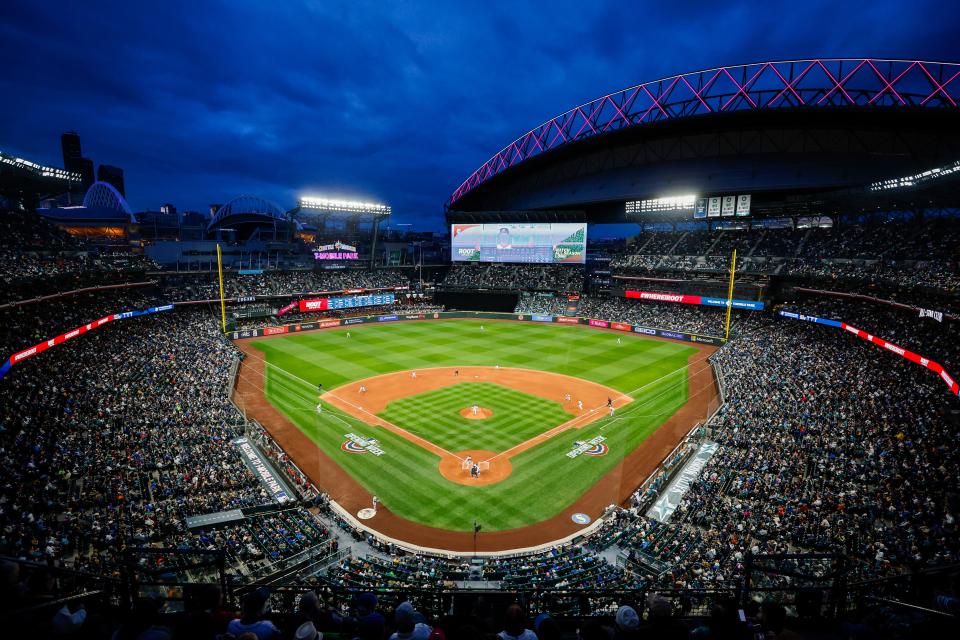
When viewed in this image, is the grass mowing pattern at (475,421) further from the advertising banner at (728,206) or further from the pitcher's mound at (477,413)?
the advertising banner at (728,206)

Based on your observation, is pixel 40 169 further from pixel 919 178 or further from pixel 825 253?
pixel 825 253

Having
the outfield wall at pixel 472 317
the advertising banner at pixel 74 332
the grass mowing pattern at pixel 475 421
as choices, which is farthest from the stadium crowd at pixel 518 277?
the advertising banner at pixel 74 332

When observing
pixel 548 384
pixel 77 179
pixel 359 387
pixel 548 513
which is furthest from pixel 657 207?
pixel 77 179

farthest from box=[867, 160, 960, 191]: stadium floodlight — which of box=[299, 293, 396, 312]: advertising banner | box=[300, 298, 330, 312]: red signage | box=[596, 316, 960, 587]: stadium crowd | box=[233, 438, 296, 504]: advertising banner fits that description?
box=[300, 298, 330, 312]: red signage

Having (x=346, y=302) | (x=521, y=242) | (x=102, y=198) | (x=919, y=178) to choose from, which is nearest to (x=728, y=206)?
(x=919, y=178)

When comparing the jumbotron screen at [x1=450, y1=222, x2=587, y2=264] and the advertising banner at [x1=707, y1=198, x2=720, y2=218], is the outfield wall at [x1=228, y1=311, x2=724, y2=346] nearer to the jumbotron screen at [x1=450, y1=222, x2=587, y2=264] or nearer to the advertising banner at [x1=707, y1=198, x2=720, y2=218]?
the jumbotron screen at [x1=450, y1=222, x2=587, y2=264]
